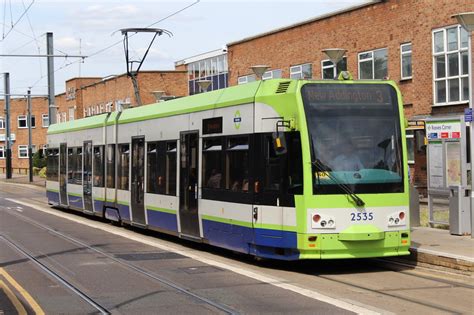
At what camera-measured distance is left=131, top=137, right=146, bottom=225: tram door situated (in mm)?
17281

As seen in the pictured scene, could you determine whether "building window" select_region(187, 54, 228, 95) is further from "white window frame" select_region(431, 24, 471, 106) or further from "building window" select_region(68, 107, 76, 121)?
"building window" select_region(68, 107, 76, 121)

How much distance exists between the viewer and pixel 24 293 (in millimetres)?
9641

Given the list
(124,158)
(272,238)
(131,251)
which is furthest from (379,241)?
(124,158)

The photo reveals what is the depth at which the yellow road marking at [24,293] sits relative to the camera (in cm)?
848

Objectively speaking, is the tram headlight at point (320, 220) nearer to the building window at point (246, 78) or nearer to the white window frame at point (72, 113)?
the building window at point (246, 78)

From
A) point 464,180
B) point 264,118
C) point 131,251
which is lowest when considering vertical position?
point 131,251

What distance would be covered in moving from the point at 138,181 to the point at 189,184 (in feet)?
11.9

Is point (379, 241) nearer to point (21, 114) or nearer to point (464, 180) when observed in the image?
point (464, 180)

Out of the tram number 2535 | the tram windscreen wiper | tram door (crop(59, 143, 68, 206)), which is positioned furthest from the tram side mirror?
tram door (crop(59, 143, 68, 206))

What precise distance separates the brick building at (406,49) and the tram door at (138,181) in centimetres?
994

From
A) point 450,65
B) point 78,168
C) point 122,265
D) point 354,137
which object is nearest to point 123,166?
point 78,168

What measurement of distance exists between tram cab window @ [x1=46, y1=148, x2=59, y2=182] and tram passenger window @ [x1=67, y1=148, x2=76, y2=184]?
177 centimetres

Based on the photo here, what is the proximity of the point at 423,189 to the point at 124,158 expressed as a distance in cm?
1291

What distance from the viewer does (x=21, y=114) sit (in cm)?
8950
